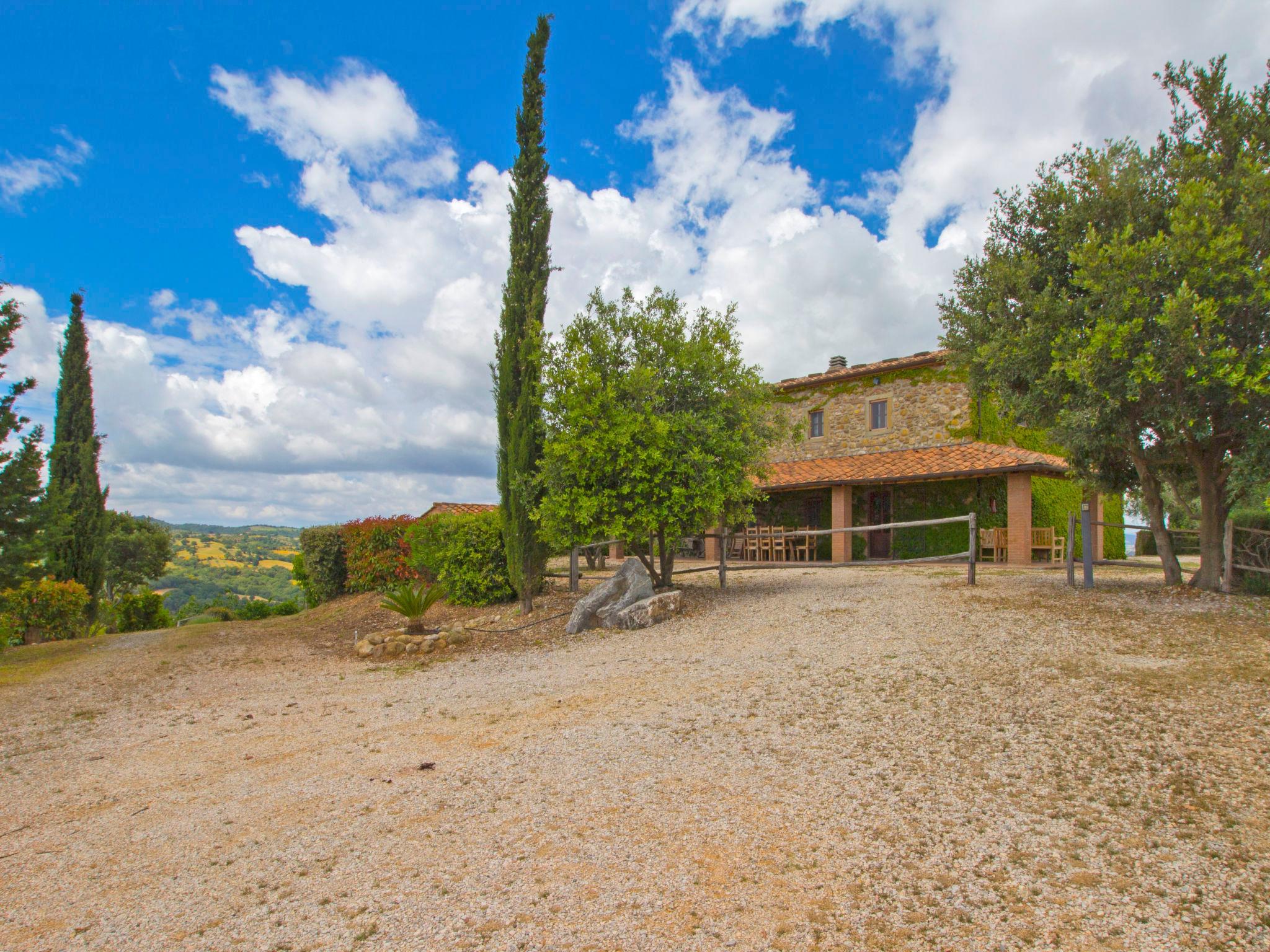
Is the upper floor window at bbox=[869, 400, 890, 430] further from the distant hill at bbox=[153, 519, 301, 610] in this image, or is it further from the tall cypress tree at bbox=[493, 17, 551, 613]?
the distant hill at bbox=[153, 519, 301, 610]

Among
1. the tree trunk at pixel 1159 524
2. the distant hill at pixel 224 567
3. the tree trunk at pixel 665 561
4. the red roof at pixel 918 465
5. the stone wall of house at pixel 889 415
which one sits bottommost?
the distant hill at pixel 224 567

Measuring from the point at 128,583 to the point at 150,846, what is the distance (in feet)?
92.8

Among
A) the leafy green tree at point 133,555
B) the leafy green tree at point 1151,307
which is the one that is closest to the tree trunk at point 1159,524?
the leafy green tree at point 1151,307

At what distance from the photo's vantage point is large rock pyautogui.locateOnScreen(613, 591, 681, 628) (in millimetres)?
9789

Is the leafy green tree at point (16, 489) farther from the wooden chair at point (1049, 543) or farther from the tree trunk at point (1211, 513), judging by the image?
the wooden chair at point (1049, 543)

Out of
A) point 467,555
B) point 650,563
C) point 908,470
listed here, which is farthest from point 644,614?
point 908,470

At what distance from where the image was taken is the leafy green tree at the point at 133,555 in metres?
25.5

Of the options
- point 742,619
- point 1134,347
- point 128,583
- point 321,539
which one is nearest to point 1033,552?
point 1134,347

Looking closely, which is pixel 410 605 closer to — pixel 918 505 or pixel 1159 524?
pixel 1159 524

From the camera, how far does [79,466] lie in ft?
51.9

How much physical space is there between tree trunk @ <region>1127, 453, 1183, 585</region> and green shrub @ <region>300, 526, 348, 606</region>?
1661 centimetres

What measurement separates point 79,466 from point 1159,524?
22.4 m

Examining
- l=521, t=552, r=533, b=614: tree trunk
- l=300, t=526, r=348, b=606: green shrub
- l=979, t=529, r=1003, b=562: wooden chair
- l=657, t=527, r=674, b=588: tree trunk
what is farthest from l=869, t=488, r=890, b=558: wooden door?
l=300, t=526, r=348, b=606: green shrub

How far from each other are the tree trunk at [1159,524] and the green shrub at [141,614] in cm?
2017
